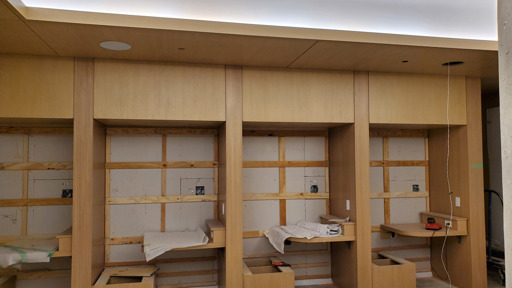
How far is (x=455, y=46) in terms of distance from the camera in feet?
11.6

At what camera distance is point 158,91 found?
152 inches

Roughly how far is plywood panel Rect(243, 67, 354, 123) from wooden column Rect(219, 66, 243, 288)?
99 mm

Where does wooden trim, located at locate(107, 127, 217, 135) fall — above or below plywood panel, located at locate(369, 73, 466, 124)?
below

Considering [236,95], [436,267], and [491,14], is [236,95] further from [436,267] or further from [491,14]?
[436,267]

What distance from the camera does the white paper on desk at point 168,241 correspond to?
12.5ft

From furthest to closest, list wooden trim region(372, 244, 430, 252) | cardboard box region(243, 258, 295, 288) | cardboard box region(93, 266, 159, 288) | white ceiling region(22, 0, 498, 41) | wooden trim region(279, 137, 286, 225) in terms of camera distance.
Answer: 1. wooden trim region(372, 244, 430, 252)
2. wooden trim region(279, 137, 286, 225)
3. cardboard box region(243, 258, 295, 288)
4. cardboard box region(93, 266, 159, 288)
5. white ceiling region(22, 0, 498, 41)

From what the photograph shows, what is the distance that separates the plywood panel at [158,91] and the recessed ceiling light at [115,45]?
37 cm

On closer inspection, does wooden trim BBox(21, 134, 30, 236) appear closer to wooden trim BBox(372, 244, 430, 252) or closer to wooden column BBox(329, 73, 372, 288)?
wooden column BBox(329, 73, 372, 288)

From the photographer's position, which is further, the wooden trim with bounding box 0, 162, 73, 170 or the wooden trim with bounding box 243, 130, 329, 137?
the wooden trim with bounding box 243, 130, 329, 137

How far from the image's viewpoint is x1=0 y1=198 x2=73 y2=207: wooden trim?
422cm

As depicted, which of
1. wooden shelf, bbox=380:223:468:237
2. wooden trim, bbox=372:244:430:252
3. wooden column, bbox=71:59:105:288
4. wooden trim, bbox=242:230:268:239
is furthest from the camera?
wooden trim, bbox=372:244:430:252

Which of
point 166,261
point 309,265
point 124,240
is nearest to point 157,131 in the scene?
point 124,240

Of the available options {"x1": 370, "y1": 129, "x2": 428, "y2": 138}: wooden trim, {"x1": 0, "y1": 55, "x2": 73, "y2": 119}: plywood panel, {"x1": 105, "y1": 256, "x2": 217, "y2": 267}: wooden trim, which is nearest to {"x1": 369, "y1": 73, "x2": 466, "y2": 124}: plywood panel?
{"x1": 370, "y1": 129, "x2": 428, "y2": 138}: wooden trim

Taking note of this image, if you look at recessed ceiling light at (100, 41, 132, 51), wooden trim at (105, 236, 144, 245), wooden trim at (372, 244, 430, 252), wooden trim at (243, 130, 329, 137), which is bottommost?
wooden trim at (372, 244, 430, 252)
